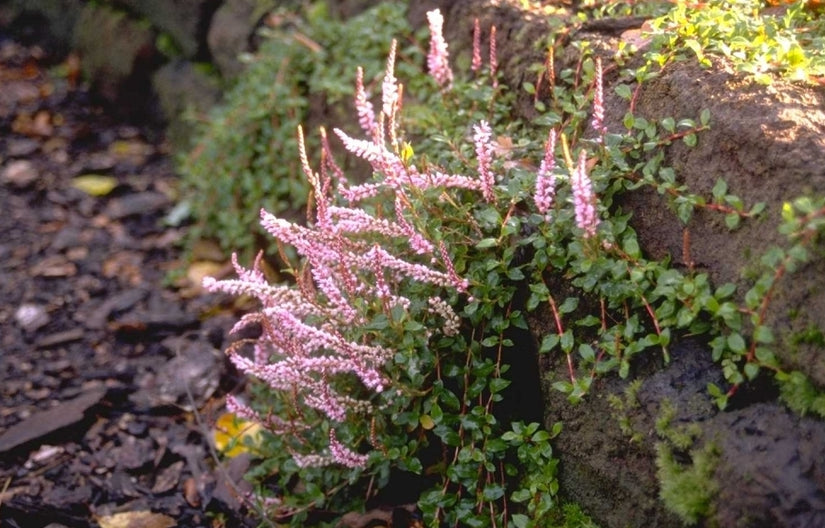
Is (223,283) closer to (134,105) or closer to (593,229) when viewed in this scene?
(593,229)

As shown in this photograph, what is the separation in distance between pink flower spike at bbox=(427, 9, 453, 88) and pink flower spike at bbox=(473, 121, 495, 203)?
486 mm

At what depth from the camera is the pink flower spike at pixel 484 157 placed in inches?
85.6

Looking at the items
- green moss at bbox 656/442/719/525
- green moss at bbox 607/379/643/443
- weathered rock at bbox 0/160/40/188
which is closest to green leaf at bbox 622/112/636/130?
green moss at bbox 607/379/643/443

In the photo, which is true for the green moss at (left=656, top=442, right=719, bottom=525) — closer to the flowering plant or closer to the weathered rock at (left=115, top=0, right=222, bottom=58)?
the flowering plant

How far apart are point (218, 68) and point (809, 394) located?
14.1 feet

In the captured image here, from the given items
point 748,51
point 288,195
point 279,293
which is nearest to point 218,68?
point 288,195

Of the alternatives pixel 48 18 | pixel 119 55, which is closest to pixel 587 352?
pixel 119 55

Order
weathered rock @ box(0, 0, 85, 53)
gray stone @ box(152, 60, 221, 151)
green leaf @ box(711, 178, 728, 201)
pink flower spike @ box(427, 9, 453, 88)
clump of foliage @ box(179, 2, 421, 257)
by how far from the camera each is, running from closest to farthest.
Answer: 1. green leaf @ box(711, 178, 728, 201)
2. pink flower spike @ box(427, 9, 453, 88)
3. clump of foliage @ box(179, 2, 421, 257)
4. gray stone @ box(152, 60, 221, 151)
5. weathered rock @ box(0, 0, 85, 53)

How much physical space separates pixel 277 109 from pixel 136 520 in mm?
2156

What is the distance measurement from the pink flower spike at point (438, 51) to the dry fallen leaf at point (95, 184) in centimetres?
276

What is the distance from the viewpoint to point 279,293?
2262mm

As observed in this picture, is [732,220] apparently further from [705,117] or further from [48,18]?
[48,18]

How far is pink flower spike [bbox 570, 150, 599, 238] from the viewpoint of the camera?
1.94m

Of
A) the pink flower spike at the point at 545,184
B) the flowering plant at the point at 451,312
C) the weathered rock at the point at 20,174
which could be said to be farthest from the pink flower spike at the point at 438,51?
the weathered rock at the point at 20,174
